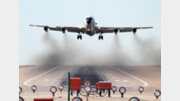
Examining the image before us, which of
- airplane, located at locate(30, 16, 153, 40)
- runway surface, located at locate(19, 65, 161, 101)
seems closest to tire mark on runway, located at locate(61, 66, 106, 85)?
runway surface, located at locate(19, 65, 161, 101)

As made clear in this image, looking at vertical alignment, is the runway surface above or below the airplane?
below

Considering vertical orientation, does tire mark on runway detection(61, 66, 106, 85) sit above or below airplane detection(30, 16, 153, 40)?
below

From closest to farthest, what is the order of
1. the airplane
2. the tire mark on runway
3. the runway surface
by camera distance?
the runway surface, the tire mark on runway, the airplane

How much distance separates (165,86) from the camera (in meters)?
25.0

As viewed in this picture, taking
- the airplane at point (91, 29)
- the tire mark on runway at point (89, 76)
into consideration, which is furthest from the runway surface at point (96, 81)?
the airplane at point (91, 29)

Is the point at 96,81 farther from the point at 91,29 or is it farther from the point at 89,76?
the point at 91,29

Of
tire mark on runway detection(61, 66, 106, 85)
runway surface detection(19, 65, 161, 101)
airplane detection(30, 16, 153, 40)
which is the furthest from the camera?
airplane detection(30, 16, 153, 40)

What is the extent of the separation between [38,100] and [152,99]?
1696 centimetres

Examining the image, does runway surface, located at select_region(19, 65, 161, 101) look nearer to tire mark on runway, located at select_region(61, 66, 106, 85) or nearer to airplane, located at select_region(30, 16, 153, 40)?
tire mark on runway, located at select_region(61, 66, 106, 85)

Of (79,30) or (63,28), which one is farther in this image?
(79,30)

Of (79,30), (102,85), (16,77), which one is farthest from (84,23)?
(16,77)

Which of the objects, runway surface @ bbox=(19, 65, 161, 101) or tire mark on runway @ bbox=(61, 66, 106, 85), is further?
tire mark on runway @ bbox=(61, 66, 106, 85)

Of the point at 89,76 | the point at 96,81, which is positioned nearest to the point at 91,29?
the point at 89,76

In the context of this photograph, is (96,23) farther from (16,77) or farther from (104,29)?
(16,77)
